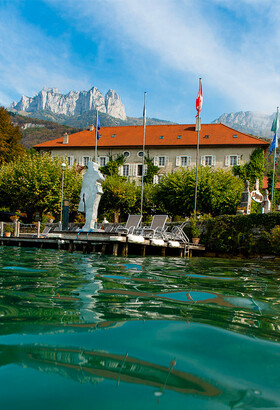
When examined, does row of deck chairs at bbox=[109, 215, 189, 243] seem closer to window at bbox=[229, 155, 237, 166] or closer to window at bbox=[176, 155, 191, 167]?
window at bbox=[229, 155, 237, 166]

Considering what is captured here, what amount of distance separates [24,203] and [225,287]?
104 feet

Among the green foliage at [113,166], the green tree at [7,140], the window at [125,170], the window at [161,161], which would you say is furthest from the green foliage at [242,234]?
the green tree at [7,140]

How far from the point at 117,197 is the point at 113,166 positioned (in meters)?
9.72

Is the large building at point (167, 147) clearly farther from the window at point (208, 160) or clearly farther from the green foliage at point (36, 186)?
the green foliage at point (36, 186)

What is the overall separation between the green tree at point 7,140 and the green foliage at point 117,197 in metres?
14.0

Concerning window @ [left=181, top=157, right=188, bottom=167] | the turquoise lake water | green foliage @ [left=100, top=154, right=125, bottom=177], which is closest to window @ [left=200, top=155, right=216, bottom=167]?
window @ [left=181, top=157, right=188, bottom=167]

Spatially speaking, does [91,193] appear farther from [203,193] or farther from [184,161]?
[184,161]

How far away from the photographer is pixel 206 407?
165cm

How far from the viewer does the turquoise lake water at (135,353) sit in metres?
1.71

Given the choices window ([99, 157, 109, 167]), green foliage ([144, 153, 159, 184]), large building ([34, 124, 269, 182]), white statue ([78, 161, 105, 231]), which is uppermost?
large building ([34, 124, 269, 182])

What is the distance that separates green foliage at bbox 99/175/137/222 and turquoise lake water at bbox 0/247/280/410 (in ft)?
108

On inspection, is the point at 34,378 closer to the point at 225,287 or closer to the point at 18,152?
the point at 225,287

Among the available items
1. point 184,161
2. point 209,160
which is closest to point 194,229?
point 209,160

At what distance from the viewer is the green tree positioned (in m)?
43.8
